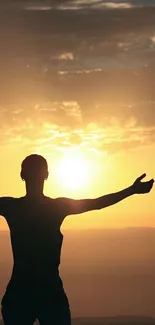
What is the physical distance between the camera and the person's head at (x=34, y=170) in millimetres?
10148

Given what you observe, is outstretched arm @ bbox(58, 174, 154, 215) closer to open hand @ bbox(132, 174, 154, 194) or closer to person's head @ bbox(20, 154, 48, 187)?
open hand @ bbox(132, 174, 154, 194)

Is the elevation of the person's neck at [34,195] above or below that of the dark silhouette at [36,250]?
above

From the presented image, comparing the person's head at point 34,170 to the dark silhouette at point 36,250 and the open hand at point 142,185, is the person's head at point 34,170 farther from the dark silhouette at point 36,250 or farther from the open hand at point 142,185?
the open hand at point 142,185

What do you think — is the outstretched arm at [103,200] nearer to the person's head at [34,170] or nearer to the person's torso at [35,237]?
the person's torso at [35,237]

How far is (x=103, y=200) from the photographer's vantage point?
10320 mm

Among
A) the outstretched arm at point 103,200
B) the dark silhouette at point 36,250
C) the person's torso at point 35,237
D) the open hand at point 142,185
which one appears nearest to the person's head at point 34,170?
the dark silhouette at point 36,250

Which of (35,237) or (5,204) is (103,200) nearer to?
(35,237)

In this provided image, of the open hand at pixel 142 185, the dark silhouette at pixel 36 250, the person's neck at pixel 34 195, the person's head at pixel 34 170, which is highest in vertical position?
the person's head at pixel 34 170

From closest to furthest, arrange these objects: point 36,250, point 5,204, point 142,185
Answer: point 36,250
point 5,204
point 142,185

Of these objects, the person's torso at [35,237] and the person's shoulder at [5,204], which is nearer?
the person's torso at [35,237]

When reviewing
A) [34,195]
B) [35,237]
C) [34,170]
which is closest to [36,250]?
[35,237]

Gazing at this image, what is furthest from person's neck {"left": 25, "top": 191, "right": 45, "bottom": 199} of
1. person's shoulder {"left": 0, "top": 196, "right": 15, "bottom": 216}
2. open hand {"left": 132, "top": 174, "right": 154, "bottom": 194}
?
open hand {"left": 132, "top": 174, "right": 154, "bottom": 194}

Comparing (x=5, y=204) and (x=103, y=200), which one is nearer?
(x=5, y=204)

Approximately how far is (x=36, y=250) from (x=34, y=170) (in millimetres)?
851
